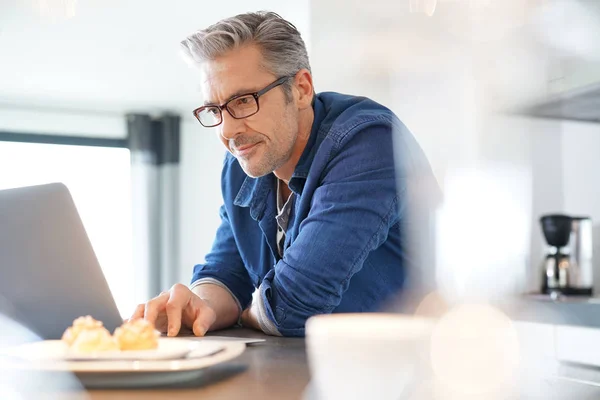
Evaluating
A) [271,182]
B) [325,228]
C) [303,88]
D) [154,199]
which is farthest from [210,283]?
[154,199]

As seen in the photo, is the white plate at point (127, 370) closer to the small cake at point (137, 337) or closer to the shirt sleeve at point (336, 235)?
the small cake at point (137, 337)

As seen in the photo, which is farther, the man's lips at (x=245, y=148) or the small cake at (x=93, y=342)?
the man's lips at (x=245, y=148)

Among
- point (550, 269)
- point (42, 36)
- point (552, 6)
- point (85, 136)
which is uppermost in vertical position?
point (42, 36)

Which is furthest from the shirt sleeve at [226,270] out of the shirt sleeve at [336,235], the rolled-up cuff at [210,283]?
the shirt sleeve at [336,235]

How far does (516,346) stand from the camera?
32cm

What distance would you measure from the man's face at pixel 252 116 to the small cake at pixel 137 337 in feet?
2.74

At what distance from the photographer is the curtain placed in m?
6.38

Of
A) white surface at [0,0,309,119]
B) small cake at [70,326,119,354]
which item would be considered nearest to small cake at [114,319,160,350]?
small cake at [70,326,119,354]

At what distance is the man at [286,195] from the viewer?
3.51 ft

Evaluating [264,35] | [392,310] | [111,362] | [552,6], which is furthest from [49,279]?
[552,6]

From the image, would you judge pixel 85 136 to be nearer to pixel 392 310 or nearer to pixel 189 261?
pixel 189 261

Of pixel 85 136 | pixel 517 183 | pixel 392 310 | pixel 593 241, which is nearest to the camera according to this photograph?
pixel 593 241

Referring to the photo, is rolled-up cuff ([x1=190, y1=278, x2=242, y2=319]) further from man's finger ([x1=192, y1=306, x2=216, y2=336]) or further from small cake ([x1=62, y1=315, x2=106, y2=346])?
small cake ([x1=62, y1=315, x2=106, y2=346])

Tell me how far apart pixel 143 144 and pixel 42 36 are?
217 centimetres
